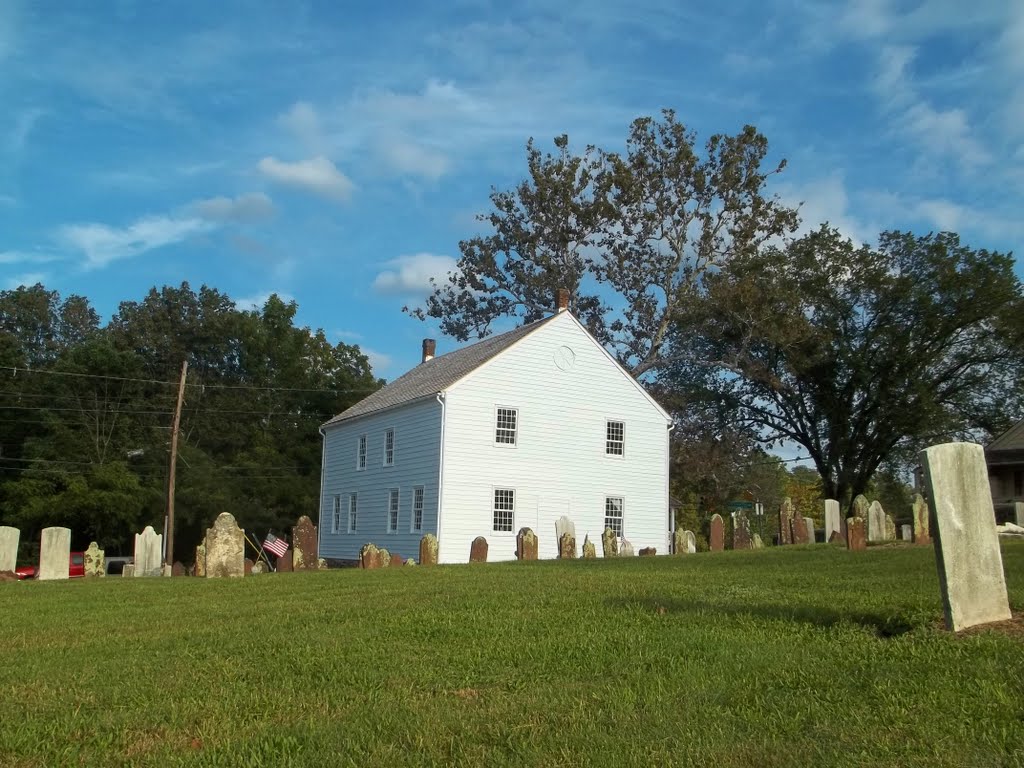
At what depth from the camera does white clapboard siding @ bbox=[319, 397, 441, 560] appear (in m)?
32.6

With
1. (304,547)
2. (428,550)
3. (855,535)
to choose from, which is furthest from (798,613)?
(304,547)

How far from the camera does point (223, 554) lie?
2062 centimetres

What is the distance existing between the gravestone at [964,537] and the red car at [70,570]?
21173mm

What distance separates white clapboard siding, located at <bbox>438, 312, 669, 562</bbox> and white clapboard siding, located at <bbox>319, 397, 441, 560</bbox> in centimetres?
98

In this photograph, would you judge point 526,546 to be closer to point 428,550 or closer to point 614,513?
point 428,550

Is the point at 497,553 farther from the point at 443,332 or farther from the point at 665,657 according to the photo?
the point at 665,657

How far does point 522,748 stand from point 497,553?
1070 inches

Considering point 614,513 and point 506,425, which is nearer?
point 506,425

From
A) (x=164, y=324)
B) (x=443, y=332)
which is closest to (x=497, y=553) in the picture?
(x=443, y=332)

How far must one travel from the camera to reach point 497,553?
106 ft

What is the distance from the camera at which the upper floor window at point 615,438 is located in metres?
35.7

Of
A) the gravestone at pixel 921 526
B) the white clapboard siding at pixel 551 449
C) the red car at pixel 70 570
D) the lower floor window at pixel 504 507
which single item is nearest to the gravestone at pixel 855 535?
the gravestone at pixel 921 526

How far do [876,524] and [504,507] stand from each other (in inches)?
463

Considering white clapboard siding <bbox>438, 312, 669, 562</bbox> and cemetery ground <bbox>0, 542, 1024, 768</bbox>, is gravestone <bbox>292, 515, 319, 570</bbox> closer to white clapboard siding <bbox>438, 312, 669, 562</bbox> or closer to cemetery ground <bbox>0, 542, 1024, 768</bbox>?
white clapboard siding <bbox>438, 312, 669, 562</bbox>
